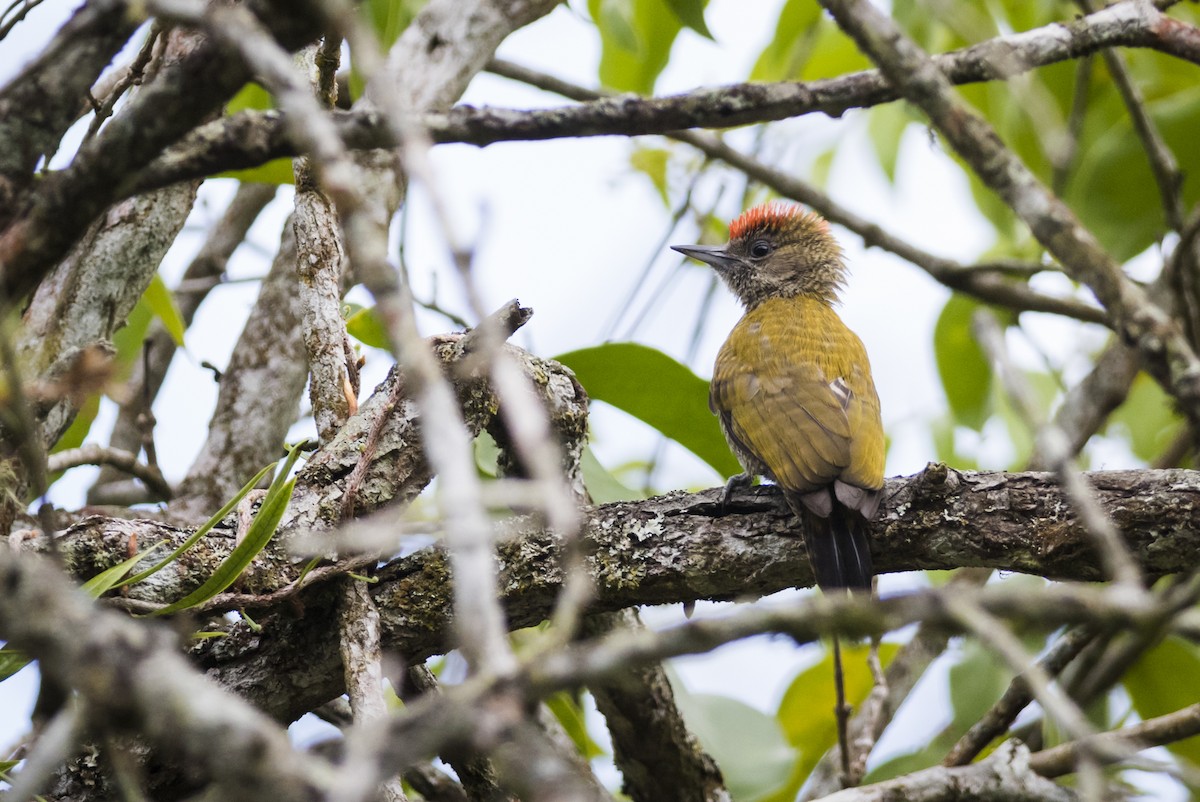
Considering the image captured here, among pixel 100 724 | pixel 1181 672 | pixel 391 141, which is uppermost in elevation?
pixel 391 141

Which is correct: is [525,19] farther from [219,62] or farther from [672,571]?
[219,62]

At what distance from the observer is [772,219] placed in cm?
599

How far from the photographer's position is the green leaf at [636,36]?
4.28 metres

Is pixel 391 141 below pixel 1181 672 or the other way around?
the other way around

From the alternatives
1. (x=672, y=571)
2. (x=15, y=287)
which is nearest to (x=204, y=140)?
(x=15, y=287)

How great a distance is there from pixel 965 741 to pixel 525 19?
2777 millimetres

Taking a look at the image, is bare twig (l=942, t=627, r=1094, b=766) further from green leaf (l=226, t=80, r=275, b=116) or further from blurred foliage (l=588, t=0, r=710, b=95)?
green leaf (l=226, t=80, r=275, b=116)

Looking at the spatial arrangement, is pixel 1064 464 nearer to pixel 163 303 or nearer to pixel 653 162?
pixel 163 303

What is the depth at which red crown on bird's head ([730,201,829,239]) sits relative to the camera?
599cm

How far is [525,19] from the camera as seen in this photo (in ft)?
13.0

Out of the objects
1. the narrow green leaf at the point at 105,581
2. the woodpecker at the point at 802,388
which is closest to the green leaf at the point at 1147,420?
the woodpecker at the point at 802,388

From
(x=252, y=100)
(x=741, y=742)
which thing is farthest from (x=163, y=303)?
(x=741, y=742)

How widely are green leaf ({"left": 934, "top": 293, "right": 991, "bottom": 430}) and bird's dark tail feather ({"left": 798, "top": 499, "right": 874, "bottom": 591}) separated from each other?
2.08 metres

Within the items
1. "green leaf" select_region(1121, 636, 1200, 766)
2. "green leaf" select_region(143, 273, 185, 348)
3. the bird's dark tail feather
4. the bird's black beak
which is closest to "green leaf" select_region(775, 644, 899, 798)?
"green leaf" select_region(1121, 636, 1200, 766)
